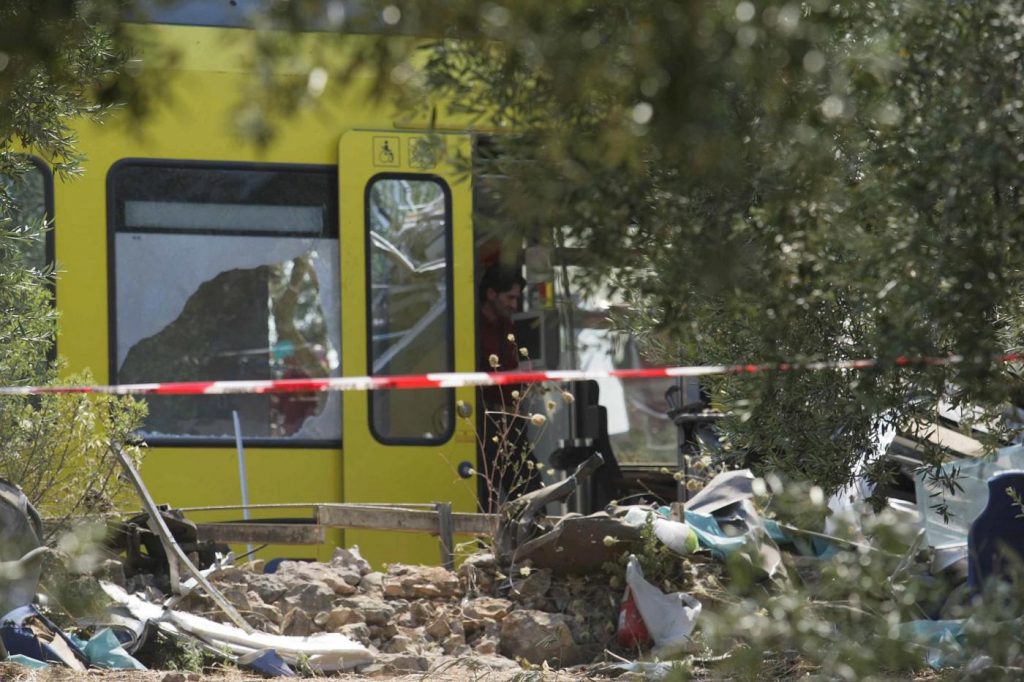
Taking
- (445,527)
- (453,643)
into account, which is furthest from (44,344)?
(445,527)

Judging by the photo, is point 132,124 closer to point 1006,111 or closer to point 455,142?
point 455,142

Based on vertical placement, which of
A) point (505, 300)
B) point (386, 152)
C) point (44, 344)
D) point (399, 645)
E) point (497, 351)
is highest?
point (386, 152)

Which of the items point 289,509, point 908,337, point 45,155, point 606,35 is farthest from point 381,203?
point 606,35

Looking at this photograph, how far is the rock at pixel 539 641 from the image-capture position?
5922mm

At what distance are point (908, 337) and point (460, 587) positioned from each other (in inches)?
166

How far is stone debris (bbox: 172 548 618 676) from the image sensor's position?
19.5 ft

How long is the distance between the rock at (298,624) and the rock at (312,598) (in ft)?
0.26

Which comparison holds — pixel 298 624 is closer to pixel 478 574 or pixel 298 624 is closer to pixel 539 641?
pixel 478 574

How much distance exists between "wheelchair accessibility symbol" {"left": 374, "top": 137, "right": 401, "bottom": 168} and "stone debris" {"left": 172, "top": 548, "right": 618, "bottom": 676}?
8.41 ft

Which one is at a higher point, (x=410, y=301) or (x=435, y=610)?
(x=410, y=301)

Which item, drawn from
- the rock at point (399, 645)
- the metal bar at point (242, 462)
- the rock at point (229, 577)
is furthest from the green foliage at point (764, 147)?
the metal bar at point (242, 462)

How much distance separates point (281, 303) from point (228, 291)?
308mm

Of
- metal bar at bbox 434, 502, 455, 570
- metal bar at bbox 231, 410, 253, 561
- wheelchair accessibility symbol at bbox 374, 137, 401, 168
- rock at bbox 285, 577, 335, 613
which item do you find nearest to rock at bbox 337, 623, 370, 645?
rock at bbox 285, 577, 335, 613

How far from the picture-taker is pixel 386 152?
833 cm
